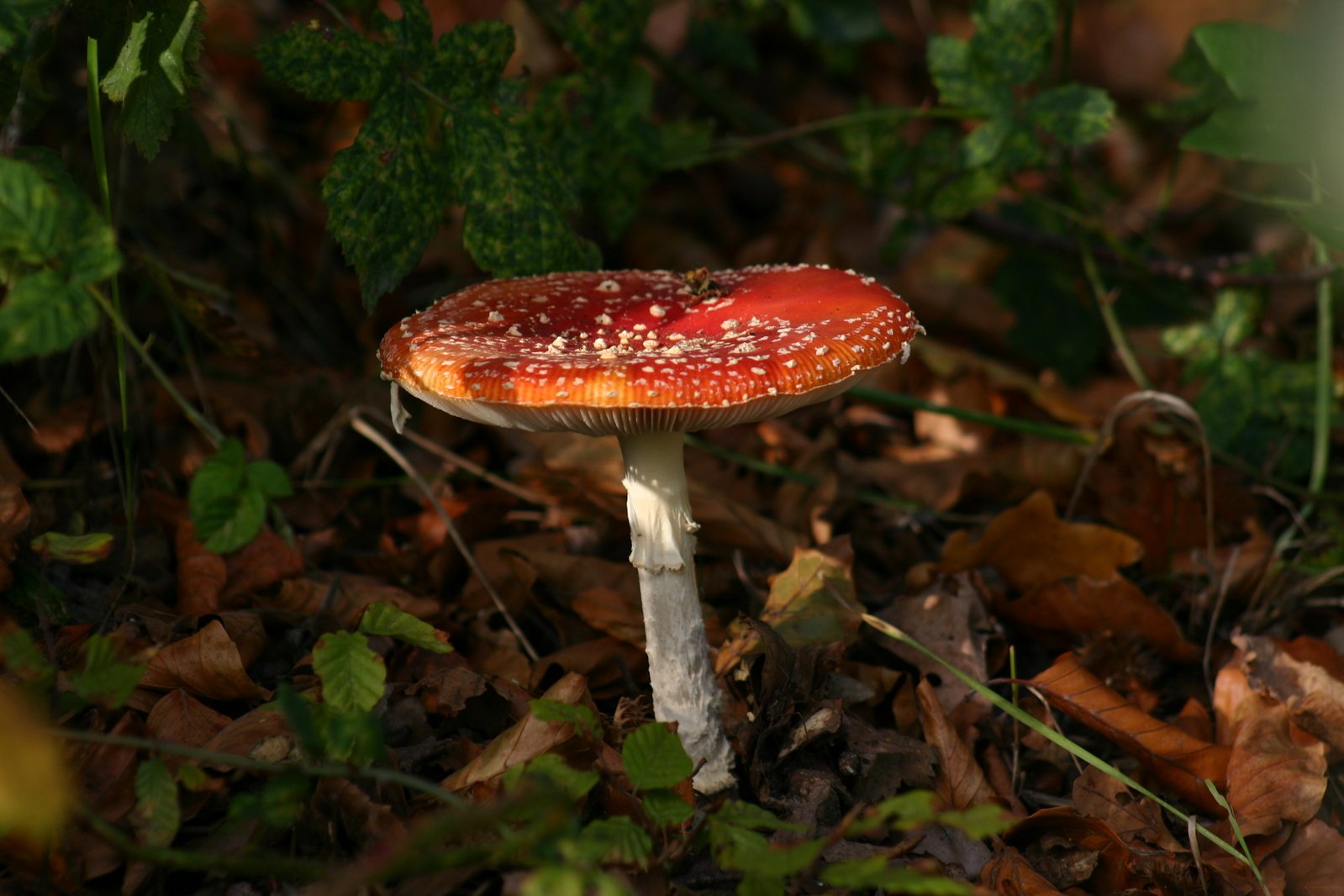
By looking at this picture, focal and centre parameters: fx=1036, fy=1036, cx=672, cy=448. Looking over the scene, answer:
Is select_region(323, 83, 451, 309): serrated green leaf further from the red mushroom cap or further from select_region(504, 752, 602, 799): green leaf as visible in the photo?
select_region(504, 752, 602, 799): green leaf

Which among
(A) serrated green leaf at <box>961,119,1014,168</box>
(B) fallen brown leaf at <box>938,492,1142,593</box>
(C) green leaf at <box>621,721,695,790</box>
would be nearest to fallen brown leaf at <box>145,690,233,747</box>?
(C) green leaf at <box>621,721,695,790</box>

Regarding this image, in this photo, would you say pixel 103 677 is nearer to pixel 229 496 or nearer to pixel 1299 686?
pixel 229 496

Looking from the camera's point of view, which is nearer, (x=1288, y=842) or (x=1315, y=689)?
(x=1288, y=842)

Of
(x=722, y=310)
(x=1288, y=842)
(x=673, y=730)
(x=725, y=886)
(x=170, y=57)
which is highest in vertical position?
(x=170, y=57)

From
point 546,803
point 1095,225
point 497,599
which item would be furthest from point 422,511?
point 1095,225

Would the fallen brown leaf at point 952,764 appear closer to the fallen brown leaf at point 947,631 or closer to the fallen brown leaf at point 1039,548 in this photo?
the fallen brown leaf at point 947,631

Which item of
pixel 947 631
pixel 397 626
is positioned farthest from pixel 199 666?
pixel 947 631

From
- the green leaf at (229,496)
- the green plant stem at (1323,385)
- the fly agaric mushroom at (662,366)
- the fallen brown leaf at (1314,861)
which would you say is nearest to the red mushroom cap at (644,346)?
the fly agaric mushroom at (662,366)

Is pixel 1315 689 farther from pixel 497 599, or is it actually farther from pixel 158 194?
pixel 158 194
